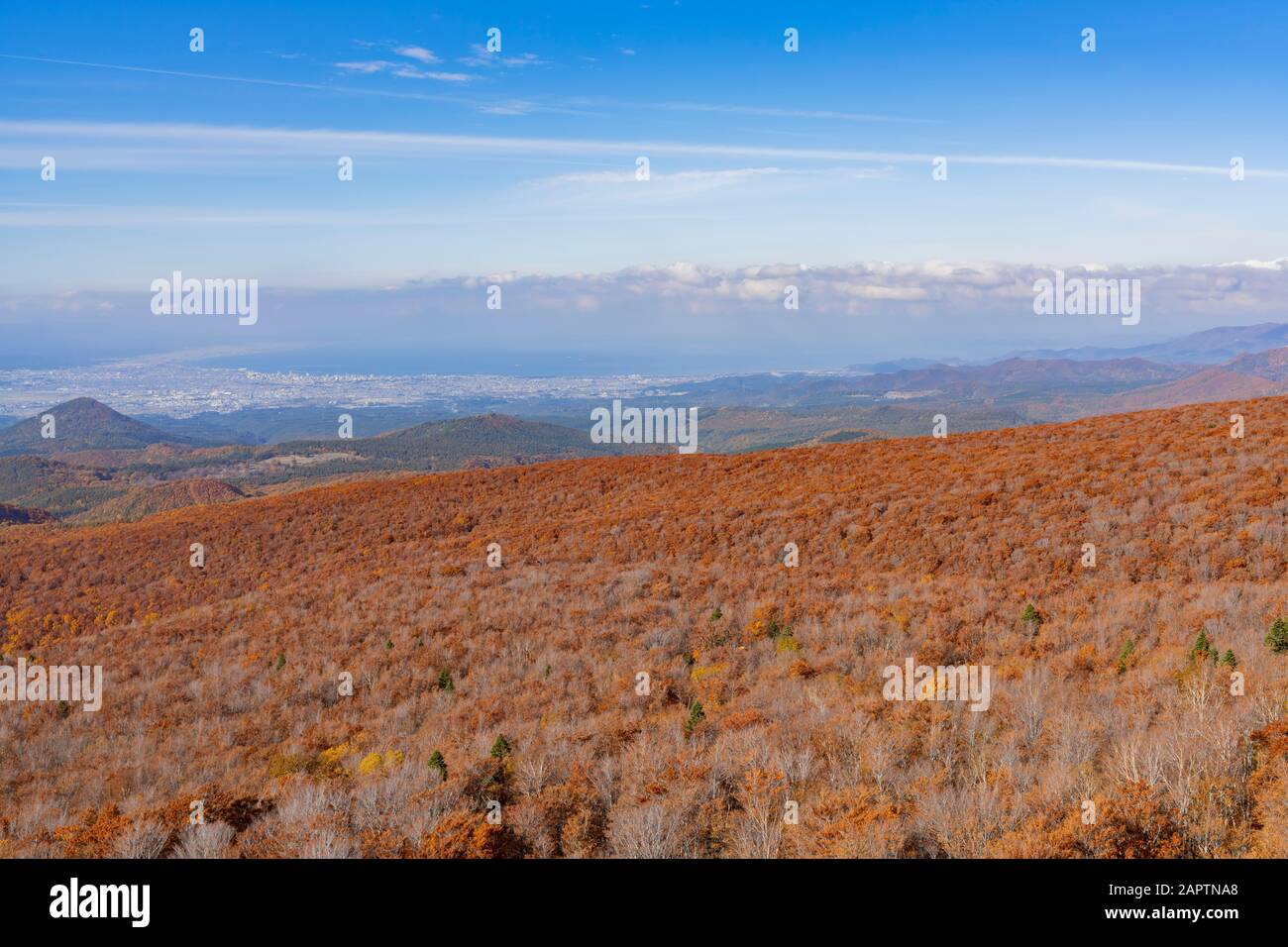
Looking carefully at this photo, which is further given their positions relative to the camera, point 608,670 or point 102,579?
point 102,579

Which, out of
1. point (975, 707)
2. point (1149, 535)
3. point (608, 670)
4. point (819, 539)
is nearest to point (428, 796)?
point (608, 670)

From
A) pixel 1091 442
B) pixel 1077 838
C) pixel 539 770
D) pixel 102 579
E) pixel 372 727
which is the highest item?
pixel 1091 442
